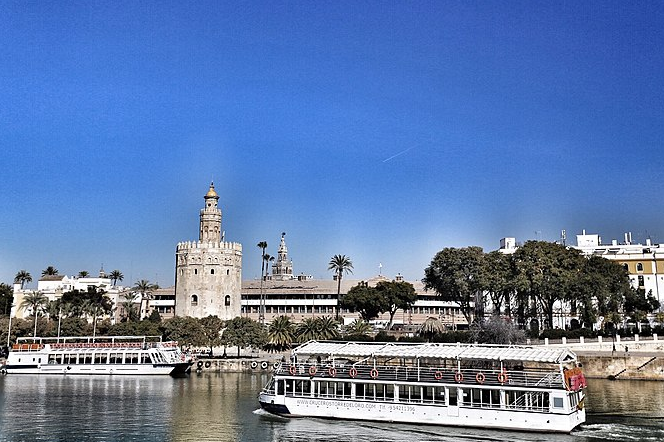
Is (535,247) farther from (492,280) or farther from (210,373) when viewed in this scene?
(210,373)

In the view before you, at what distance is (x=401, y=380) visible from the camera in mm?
43719

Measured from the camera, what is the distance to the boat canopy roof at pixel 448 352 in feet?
137

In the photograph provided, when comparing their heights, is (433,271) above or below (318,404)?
above

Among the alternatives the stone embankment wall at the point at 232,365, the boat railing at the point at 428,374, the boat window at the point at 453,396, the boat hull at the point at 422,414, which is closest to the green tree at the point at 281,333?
the stone embankment wall at the point at 232,365

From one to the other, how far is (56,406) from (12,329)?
54820 millimetres

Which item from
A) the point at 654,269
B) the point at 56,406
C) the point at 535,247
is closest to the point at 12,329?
the point at 56,406

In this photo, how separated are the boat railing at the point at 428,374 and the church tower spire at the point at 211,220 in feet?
234

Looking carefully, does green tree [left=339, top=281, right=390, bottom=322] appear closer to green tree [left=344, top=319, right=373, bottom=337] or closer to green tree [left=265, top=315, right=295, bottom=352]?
green tree [left=344, top=319, right=373, bottom=337]

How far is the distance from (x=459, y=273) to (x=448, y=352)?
49.4 m

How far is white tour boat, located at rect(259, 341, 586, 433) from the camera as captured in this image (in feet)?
132

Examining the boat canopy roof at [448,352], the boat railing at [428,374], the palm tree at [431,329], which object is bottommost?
the boat railing at [428,374]

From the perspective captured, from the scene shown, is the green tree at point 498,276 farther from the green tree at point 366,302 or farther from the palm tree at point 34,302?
the palm tree at point 34,302

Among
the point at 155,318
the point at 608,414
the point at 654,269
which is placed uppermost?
the point at 654,269

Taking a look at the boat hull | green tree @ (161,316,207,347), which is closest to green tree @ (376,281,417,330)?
green tree @ (161,316,207,347)
